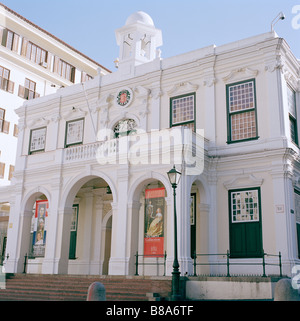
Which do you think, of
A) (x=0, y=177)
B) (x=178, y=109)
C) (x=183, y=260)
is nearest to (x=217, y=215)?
(x=183, y=260)

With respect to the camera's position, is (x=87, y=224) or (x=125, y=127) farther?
(x=87, y=224)

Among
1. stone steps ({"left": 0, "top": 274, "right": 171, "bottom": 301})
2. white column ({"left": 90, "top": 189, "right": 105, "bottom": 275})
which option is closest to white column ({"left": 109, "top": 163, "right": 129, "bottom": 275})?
stone steps ({"left": 0, "top": 274, "right": 171, "bottom": 301})

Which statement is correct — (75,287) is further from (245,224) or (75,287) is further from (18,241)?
(245,224)

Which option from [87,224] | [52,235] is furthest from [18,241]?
[87,224]

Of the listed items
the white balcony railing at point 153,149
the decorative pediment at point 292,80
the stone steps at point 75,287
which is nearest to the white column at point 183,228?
the white balcony railing at point 153,149

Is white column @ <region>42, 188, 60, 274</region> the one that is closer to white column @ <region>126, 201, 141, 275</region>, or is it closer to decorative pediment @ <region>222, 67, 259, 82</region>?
white column @ <region>126, 201, 141, 275</region>

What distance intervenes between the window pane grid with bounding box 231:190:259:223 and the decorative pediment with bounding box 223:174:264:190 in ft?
1.01

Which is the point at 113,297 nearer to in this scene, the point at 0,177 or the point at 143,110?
the point at 143,110

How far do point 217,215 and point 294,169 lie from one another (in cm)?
399

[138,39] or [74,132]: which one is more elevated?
[138,39]

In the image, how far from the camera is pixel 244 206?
19438 mm

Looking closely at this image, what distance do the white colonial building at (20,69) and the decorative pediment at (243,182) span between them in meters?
17.4

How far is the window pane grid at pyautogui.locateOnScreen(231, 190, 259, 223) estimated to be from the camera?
19.1 meters

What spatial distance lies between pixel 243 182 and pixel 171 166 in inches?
138
